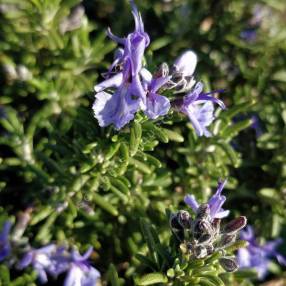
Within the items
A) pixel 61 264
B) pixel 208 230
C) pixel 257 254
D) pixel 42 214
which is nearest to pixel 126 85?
pixel 208 230

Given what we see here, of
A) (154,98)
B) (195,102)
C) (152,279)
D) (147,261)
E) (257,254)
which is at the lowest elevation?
(257,254)

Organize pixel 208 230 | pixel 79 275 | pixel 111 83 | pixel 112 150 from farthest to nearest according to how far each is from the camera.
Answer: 1. pixel 79 275
2. pixel 112 150
3. pixel 208 230
4. pixel 111 83

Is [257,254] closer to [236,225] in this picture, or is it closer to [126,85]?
[236,225]

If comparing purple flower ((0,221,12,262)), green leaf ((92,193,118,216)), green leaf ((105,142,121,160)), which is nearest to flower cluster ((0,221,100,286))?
purple flower ((0,221,12,262))

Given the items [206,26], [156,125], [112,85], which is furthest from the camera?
[206,26]

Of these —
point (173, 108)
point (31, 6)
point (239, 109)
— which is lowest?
point (239, 109)

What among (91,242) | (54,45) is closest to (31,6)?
(54,45)

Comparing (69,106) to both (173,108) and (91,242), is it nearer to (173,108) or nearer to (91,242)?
(91,242)
